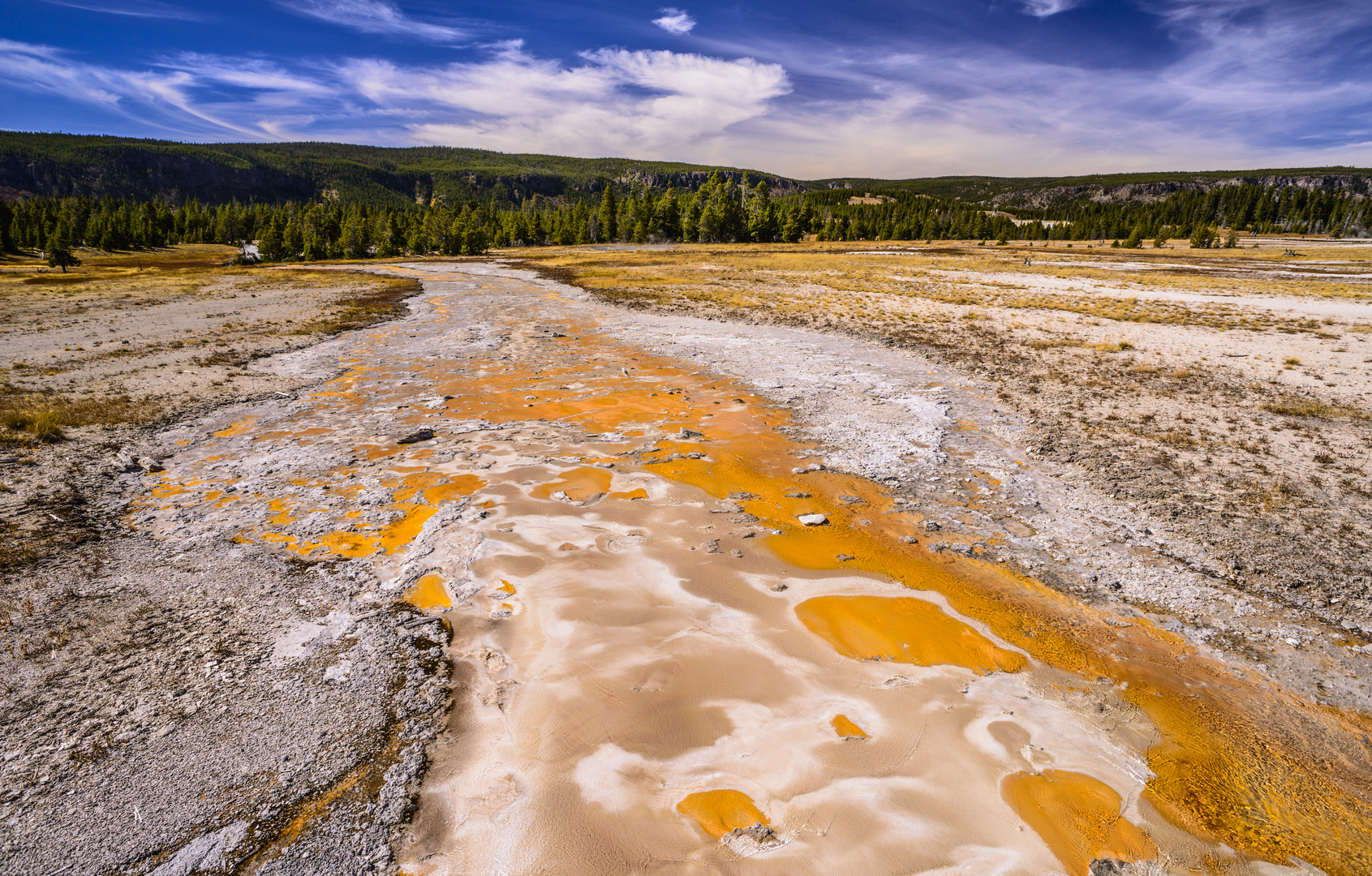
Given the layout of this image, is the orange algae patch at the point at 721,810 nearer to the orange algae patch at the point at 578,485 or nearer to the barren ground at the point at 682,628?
the barren ground at the point at 682,628

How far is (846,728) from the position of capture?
4738 mm

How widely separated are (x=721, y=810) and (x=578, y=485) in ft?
18.8

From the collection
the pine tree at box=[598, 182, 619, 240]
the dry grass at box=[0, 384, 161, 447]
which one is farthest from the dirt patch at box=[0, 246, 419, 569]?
the pine tree at box=[598, 182, 619, 240]

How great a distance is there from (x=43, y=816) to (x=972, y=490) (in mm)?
10555

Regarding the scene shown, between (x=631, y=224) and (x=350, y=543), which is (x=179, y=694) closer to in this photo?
(x=350, y=543)

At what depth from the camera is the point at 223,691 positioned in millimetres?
4781

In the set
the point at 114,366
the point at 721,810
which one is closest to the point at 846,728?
the point at 721,810

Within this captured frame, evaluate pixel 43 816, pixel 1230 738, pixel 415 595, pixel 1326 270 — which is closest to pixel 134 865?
pixel 43 816

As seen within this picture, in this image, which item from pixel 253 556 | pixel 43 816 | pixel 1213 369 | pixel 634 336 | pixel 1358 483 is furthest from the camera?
pixel 634 336

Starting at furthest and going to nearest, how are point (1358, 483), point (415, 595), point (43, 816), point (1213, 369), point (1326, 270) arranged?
1. point (1326, 270)
2. point (1213, 369)
3. point (1358, 483)
4. point (415, 595)
5. point (43, 816)

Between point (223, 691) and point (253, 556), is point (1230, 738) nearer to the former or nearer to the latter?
point (223, 691)

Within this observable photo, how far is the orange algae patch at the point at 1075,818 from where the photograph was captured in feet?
12.5

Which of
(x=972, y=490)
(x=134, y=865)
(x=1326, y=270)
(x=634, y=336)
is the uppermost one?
(x=1326, y=270)

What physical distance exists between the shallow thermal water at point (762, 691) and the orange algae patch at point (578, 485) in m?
0.06
